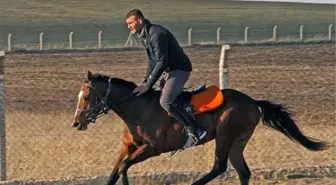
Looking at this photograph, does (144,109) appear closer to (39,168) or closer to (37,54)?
(39,168)

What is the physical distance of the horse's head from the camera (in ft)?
34.3

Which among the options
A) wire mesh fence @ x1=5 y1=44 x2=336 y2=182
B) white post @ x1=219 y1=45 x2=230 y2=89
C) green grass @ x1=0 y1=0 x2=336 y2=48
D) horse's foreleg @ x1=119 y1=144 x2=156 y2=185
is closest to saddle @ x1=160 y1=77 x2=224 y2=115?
horse's foreleg @ x1=119 y1=144 x2=156 y2=185

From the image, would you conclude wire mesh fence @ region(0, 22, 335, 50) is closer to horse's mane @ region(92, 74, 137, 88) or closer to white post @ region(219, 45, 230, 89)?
white post @ region(219, 45, 230, 89)

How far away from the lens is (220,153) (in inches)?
428

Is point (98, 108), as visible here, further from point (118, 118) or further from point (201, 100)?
point (118, 118)

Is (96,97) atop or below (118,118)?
atop

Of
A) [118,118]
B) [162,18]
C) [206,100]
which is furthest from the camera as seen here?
[162,18]

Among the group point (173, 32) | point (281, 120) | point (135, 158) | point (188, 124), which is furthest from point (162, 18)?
point (135, 158)

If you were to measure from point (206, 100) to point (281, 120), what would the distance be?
1.06 m

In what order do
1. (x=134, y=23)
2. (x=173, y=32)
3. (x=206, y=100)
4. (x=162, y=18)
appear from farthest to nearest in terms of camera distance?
(x=162, y=18) < (x=173, y=32) < (x=206, y=100) < (x=134, y=23)

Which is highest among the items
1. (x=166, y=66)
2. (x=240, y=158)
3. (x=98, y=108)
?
(x=166, y=66)

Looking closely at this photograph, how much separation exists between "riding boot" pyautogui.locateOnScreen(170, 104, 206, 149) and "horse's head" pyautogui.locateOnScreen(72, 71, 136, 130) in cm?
56

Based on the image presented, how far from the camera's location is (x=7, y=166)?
42.1 feet

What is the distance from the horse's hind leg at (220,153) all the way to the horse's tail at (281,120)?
56 centimetres
